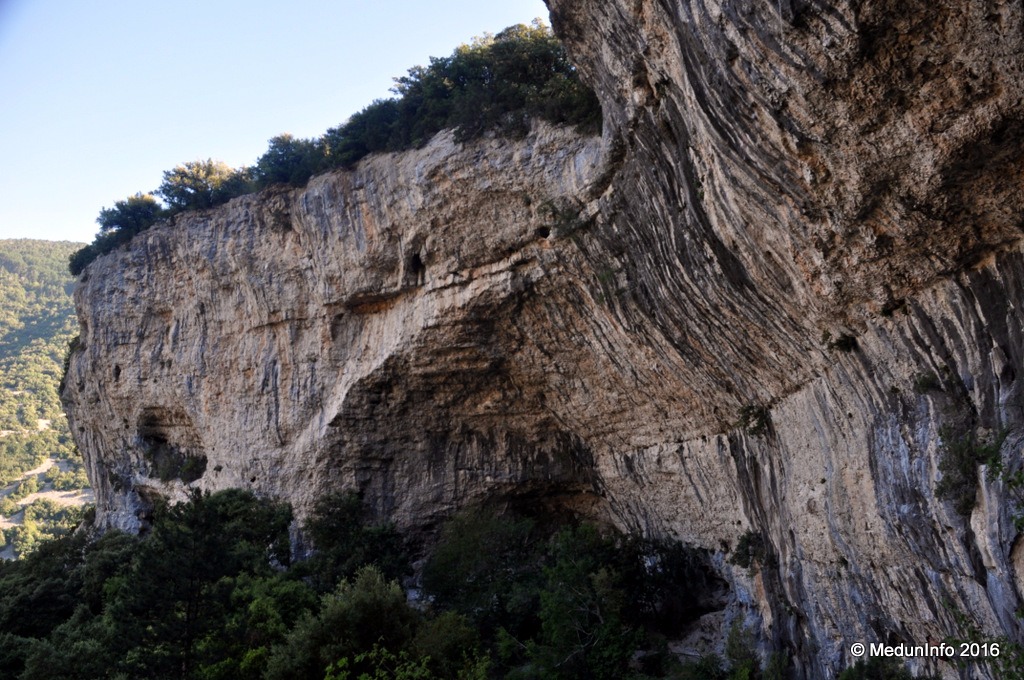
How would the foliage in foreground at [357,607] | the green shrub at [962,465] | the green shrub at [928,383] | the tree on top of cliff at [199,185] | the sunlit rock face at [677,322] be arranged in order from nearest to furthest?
1. the sunlit rock face at [677,322]
2. the green shrub at [962,465]
3. the green shrub at [928,383]
4. the foliage in foreground at [357,607]
5. the tree on top of cliff at [199,185]

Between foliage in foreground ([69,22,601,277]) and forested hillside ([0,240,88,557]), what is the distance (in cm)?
4244

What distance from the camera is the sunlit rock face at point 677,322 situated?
280 inches

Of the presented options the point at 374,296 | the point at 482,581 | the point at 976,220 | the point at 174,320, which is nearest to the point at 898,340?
the point at 976,220

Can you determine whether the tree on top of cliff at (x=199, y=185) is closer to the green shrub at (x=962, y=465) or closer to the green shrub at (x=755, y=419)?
the green shrub at (x=755, y=419)

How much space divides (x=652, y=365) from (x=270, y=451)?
1157cm

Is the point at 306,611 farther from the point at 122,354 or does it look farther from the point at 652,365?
the point at 122,354

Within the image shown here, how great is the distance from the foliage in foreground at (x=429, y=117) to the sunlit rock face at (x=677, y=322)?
28.1 inches

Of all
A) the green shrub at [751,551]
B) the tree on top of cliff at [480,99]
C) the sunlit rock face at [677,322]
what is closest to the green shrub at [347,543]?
the sunlit rock face at [677,322]

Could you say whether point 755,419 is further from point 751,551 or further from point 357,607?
point 357,607

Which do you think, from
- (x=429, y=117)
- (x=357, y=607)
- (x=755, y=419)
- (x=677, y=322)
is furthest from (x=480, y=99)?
(x=357, y=607)

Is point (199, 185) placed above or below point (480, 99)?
above

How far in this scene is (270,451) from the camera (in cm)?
2081

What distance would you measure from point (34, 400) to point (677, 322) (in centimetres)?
8014

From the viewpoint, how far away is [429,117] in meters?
17.8
